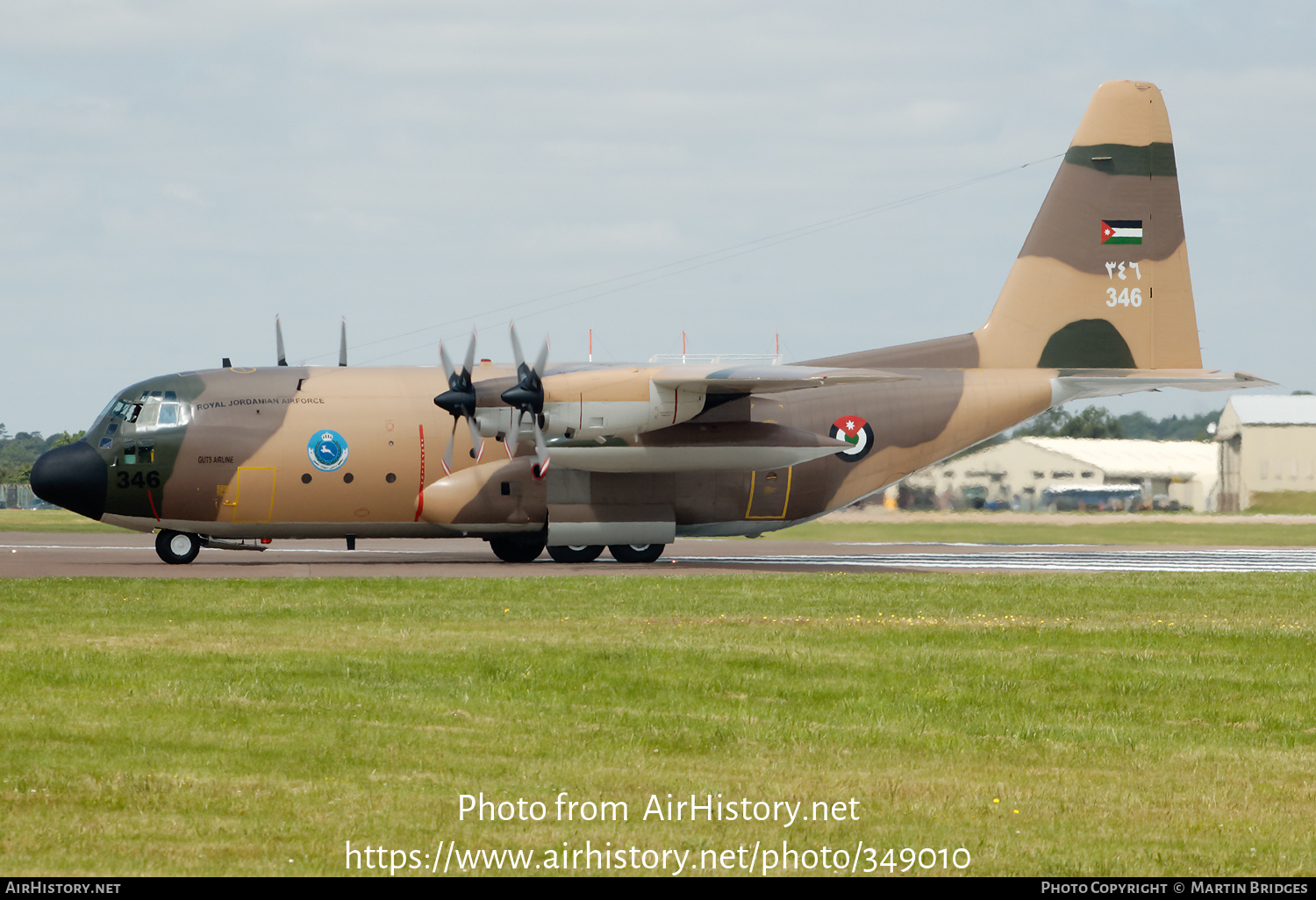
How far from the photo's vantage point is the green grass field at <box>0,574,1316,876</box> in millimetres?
7820

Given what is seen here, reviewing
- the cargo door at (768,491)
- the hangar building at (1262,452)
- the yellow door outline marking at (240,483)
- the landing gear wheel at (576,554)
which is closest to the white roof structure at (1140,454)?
the hangar building at (1262,452)

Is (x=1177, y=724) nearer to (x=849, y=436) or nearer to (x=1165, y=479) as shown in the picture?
(x=849, y=436)

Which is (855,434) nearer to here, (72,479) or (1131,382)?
(1131,382)

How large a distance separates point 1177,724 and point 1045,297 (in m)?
23.9

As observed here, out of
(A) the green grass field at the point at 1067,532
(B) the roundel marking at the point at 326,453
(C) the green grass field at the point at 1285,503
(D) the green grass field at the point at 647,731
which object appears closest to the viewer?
(D) the green grass field at the point at 647,731

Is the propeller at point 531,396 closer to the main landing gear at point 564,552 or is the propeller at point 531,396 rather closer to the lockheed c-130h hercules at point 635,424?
the lockheed c-130h hercules at point 635,424

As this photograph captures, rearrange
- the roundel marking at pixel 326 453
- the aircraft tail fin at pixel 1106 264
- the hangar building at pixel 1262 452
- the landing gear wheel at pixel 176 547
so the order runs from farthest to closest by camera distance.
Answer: the hangar building at pixel 1262 452, the aircraft tail fin at pixel 1106 264, the landing gear wheel at pixel 176 547, the roundel marking at pixel 326 453

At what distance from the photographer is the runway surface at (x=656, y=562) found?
2847 cm

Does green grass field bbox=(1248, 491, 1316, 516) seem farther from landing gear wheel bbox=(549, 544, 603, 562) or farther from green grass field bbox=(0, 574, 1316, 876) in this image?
green grass field bbox=(0, 574, 1316, 876)

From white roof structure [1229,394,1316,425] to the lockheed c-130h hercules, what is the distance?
2705 centimetres

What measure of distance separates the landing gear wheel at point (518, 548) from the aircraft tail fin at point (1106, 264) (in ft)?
40.2

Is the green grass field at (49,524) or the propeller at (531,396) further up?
the propeller at (531,396)

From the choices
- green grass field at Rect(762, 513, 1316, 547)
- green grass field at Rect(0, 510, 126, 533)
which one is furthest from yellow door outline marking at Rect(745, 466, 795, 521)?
green grass field at Rect(0, 510, 126, 533)

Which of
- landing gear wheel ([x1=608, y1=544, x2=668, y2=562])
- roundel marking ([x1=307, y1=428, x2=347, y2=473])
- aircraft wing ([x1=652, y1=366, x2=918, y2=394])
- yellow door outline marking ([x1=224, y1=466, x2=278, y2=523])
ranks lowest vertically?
landing gear wheel ([x1=608, y1=544, x2=668, y2=562])
